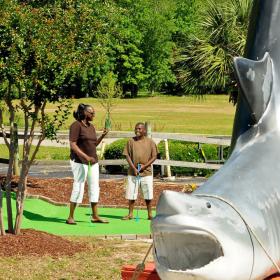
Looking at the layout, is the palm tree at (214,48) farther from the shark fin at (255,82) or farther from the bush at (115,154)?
the shark fin at (255,82)

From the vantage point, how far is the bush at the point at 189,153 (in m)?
21.9

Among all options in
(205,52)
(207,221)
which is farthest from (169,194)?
(205,52)

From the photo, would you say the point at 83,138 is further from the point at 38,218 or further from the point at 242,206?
the point at 242,206

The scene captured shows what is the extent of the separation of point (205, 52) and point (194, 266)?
17818 millimetres

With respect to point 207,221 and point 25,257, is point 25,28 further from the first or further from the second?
point 207,221

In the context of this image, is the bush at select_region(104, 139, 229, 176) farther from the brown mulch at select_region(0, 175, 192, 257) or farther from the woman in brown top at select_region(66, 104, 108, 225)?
the woman in brown top at select_region(66, 104, 108, 225)

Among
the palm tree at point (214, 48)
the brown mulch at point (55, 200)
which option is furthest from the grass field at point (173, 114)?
the brown mulch at point (55, 200)

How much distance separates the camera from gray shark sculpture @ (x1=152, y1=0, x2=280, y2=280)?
476cm

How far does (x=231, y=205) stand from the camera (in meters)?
5.23

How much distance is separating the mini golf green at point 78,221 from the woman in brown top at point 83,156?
0.28 m

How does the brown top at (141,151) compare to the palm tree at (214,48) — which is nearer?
the brown top at (141,151)

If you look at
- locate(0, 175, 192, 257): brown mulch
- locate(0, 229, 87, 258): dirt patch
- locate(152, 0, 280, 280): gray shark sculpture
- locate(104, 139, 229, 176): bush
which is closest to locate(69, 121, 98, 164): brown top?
locate(0, 175, 192, 257): brown mulch

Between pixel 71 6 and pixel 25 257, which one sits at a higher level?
pixel 71 6

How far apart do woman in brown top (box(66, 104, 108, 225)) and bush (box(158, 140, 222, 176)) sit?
25.2ft
